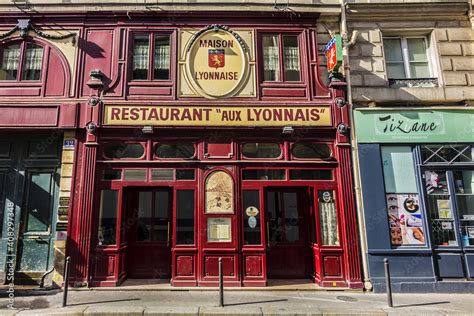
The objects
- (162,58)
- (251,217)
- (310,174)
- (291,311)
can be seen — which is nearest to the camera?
(291,311)

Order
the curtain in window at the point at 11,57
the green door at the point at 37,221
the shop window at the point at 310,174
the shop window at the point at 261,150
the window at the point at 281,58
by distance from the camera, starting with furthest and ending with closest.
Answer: the window at the point at 281,58 → the curtain in window at the point at 11,57 → the shop window at the point at 261,150 → the shop window at the point at 310,174 → the green door at the point at 37,221

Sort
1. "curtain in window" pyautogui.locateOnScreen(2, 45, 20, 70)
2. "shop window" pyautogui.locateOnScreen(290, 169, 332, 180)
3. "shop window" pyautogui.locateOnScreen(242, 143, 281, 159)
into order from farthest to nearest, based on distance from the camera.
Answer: "curtain in window" pyautogui.locateOnScreen(2, 45, 20, 70) < "shop window" pyautogui.locateOnScreen(242, 143, 281, 159) < "shop window" pyautogui.locateOnScreen(290, 169, 332, 180)

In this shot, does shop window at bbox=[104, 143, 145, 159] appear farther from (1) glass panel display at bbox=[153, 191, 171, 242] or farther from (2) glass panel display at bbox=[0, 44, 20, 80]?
(2) glass panel display at bbox=[0, 44, 20, 80]

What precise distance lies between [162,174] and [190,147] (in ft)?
3.58

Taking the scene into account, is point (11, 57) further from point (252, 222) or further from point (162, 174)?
point (252, 222)

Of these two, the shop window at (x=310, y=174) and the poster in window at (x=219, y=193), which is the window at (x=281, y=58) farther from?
the poster in window at (x=219, y=193)

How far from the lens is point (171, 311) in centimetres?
631

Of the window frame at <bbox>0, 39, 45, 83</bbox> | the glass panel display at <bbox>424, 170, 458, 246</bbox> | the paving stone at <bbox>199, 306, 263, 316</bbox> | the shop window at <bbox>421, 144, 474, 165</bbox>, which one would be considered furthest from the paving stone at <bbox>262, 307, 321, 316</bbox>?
the window frame at <bbox>0, 39, 45, 83</bbox>

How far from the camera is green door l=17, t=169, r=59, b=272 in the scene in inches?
333

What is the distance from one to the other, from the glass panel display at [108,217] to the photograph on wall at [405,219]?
7.51 meters

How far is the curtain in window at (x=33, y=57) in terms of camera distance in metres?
9.27


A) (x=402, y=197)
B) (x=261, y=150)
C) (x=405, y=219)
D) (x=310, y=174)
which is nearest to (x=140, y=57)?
(x=261, y=150)

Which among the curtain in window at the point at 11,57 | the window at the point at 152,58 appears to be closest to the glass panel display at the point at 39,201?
the curtain in window at the point at 11,57

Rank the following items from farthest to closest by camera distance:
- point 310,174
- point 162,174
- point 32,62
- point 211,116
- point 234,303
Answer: point 32,62
point 211,116
point 310,174
point 162,174
point 234,303
